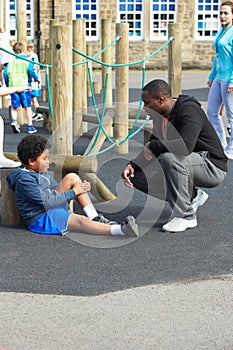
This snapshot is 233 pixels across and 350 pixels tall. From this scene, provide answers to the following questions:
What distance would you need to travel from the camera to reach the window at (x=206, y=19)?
30.8 m

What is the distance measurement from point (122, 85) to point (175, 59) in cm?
76

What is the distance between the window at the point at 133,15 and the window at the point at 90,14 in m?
0.87

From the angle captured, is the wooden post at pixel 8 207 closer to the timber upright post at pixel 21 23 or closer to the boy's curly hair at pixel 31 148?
the boy's curly hair at pixel 31 148

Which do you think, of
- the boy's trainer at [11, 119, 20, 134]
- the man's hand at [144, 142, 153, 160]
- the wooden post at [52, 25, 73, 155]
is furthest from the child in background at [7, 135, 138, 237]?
the boy's trainer at [11, 119, 20, 134]

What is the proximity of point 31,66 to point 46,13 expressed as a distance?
1733 centimetres

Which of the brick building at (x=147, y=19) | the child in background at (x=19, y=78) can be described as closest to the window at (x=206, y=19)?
the brick building at (x=147, y=19)

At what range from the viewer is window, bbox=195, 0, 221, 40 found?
1213 inches

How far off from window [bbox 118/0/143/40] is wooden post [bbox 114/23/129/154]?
800 inches

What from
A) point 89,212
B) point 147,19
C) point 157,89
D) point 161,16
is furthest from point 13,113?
point 161,16

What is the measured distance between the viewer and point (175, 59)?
35.7ft

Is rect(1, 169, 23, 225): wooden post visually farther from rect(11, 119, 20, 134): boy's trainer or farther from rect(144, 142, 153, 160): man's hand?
rect(11, 119, 20, 134): boy's trainer

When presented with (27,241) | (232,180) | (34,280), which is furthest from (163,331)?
(232,180)

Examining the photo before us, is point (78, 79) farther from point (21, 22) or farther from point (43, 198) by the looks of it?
point (43, 198)

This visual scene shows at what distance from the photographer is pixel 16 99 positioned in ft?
43.9
